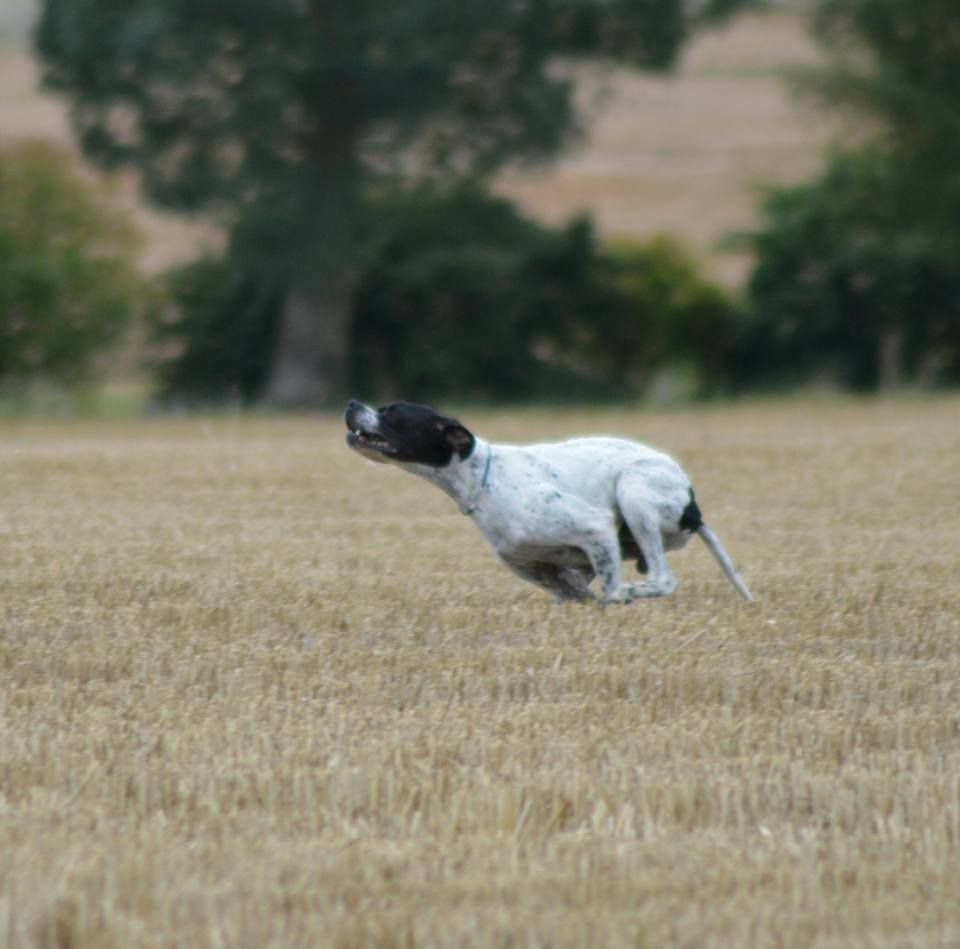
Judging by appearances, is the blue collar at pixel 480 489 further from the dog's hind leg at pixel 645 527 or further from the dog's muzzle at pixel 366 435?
the dog's hind leg at pixel 645 527

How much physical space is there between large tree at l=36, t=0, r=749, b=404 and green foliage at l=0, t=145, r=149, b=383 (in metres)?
2.74

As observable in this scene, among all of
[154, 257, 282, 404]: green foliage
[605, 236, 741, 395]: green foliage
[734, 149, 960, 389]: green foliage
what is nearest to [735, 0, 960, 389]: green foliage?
[734, 149, 960, 389]: green foliage

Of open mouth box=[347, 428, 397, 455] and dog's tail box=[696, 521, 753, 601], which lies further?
dog's tail box=[696, 521, 753, 601]

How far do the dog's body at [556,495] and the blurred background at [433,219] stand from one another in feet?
64.0

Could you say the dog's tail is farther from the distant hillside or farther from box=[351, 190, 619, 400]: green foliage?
the distant hillside

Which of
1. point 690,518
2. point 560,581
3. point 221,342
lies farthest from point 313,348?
point 690,518

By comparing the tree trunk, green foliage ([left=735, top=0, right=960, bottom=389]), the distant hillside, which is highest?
green foliage ([left=735, top=0, right=960, bottom=389])

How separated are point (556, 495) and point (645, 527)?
1.71ft

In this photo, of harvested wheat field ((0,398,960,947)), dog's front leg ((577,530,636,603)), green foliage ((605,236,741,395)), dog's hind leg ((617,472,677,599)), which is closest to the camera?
harvested wheat field ((0,398,960,947))

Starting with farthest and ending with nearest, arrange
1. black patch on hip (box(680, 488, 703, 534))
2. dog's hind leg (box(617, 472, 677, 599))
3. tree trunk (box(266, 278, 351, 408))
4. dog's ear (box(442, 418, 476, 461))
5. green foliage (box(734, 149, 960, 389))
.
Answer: green foliage (box(734, 149, 960, 389)) < tree trunk (box(266, 278, 351, 408)) < black patch on hip (box(680, 488, 703, 534)) < dog's hind leg (box(617, 472, 677, 599)) < dog's ear (box(442, 418, 476, 461))

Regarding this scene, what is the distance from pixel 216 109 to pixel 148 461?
12125 mm

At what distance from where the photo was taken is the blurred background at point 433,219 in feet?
92.3

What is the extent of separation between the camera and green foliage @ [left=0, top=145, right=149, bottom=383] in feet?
103

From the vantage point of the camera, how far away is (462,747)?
565cm
